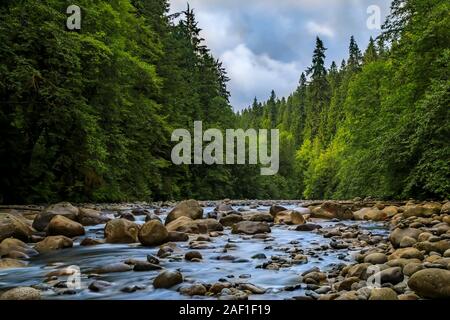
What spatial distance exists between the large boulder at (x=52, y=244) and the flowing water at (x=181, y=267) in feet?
0.64

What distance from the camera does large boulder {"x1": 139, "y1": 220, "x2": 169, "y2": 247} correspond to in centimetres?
846

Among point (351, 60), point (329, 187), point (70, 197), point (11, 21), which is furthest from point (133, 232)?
point (351, 60)

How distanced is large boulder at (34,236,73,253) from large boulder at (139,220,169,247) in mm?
1291

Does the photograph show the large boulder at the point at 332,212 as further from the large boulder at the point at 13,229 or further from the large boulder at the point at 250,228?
the large boulder at the point at 13,229

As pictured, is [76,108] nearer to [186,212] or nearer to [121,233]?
[186,212]

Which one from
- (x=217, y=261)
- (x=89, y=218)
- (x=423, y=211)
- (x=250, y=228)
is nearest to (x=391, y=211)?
(x=423, y=211)

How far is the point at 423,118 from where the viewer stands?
15.1 meters

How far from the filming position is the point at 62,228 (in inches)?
360

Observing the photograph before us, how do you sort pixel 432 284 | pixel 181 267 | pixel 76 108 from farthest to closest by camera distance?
pixel 76 108, pixel 181 267, pixel 432 284

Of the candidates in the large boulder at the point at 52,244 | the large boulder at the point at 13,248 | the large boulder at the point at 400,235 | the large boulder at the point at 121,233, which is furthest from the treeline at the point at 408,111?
the large boulder at the point at 13,248

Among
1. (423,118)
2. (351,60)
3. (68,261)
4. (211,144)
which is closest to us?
(68,261)

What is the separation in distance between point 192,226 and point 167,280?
5115 mm
